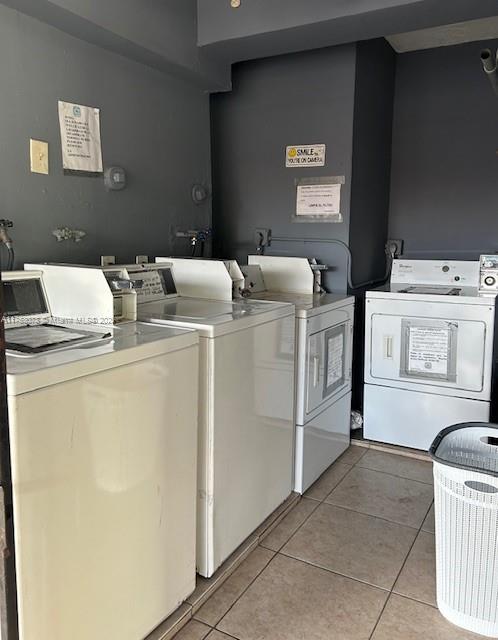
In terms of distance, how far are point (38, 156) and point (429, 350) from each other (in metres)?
2.22

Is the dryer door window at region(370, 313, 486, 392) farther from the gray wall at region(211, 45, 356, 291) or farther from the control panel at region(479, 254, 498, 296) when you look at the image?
the gray wall at region(211, 45, 356, 291)

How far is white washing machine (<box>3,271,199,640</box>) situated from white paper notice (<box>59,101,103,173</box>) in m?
0.74

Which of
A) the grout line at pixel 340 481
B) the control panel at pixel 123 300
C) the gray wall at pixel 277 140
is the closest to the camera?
the control panel at pixel 123 300

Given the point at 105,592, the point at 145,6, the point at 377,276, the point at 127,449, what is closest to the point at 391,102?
the point at 377,276

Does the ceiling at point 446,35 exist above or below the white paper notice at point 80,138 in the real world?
above

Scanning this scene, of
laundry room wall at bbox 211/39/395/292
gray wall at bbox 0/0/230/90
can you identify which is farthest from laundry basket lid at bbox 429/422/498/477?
gray wall at bbox 0/0/230/90

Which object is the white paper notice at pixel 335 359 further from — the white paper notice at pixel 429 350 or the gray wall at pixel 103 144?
the gray wall at pixel 103 144

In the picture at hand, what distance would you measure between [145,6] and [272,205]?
131 cm

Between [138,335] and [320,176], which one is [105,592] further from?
[320,176]

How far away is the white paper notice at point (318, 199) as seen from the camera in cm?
309

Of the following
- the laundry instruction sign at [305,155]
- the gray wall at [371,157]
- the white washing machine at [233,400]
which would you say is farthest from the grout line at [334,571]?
the laundry instruction sign at [305,155]

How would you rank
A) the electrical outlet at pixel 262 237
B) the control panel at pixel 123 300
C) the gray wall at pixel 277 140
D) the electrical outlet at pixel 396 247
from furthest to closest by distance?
the electrical outlet at pixel 396 247
the electrical outlet at pixel 262 237
the gray wall at pixel 277 140
the control panel at pixel 123 300

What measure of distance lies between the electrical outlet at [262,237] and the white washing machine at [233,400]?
0.87 m

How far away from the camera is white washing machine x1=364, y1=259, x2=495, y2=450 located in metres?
2.84
